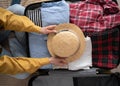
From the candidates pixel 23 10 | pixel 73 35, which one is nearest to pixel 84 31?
pixel 73 35

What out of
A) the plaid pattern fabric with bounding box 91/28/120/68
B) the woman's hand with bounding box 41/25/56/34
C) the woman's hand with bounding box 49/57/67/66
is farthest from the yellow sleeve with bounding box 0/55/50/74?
the plaid pattern fabric with bounding box 91/28/120/68

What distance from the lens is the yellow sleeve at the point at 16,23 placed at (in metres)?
1.17

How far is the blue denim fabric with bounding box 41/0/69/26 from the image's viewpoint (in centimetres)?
123

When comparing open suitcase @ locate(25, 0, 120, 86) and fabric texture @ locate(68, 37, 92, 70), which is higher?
fabric texture @ locate(68, 37, 92, 70)

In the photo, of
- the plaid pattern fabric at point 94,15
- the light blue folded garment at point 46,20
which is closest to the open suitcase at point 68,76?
the light blue folded garment at point 46,20

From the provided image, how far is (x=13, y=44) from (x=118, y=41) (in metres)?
0.55

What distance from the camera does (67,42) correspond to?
46.4 inches

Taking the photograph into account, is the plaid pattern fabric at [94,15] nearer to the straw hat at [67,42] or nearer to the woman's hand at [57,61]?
the straw hat at [67,42]

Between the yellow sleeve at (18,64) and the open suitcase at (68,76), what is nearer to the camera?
the yellow sleeve at (18,64)

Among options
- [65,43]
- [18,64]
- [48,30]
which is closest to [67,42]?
[65,43]

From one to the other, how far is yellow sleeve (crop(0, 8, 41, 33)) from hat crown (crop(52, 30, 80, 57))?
0.35 feet

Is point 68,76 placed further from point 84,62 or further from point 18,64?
point 18,64

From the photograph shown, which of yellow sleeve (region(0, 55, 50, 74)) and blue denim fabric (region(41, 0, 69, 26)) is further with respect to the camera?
blue denim fabric (region(41, 0, 69, 26))

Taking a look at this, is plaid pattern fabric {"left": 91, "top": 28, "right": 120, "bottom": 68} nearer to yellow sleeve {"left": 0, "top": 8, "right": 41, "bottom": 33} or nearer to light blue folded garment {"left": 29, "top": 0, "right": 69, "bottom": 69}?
light blue folded garment {"left": 29, "top": 0, "right": 69, "bottom": 69}
